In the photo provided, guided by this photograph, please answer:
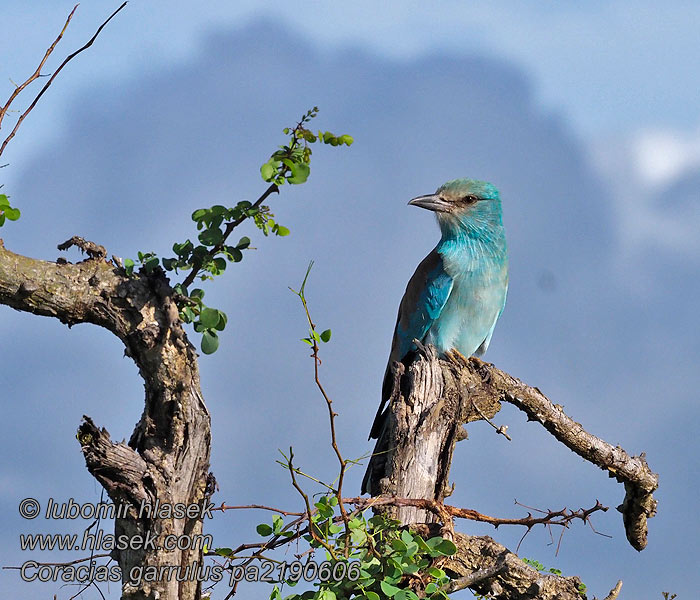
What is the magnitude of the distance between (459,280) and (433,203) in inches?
27.1

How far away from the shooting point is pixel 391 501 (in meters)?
3.57

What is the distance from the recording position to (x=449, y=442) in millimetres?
4012

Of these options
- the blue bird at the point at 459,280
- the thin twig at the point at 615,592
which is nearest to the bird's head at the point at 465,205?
the blue bird at the point at 459,280

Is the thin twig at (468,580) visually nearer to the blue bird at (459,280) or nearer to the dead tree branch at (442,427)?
the dead tree branch at (442,427)

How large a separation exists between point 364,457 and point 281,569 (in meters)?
0.54

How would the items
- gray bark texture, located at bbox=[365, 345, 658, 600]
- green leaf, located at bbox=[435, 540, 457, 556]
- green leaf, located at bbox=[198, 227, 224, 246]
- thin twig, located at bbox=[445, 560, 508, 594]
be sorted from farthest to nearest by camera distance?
gray bark texture, located at bbox=[365, 345, 658, 600] → thin twig, located at bbox=[445, 560, 508, 594] → green leaf, located at bbox=[435, 540, 457, 556] → green leaf, located at bbox=[198, 227, 224, 246]

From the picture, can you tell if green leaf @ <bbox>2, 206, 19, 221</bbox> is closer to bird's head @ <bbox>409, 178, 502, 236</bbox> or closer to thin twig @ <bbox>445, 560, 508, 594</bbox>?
thin twig @ <bbox>445, 560, 508, 594</bbox>

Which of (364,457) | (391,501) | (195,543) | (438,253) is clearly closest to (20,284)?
(195,543)

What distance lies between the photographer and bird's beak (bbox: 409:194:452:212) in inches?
232

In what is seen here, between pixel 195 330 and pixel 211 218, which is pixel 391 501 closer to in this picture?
pixel 195 330

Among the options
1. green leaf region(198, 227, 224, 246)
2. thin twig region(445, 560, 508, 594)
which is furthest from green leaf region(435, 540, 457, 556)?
green leaf region(198, 227, 224, 246)

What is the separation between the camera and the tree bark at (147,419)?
287 centimetres

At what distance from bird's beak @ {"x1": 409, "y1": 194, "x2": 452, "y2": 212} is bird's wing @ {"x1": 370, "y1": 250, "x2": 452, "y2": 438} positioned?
367 millimetres

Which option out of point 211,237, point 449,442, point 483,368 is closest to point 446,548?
point 449,442
